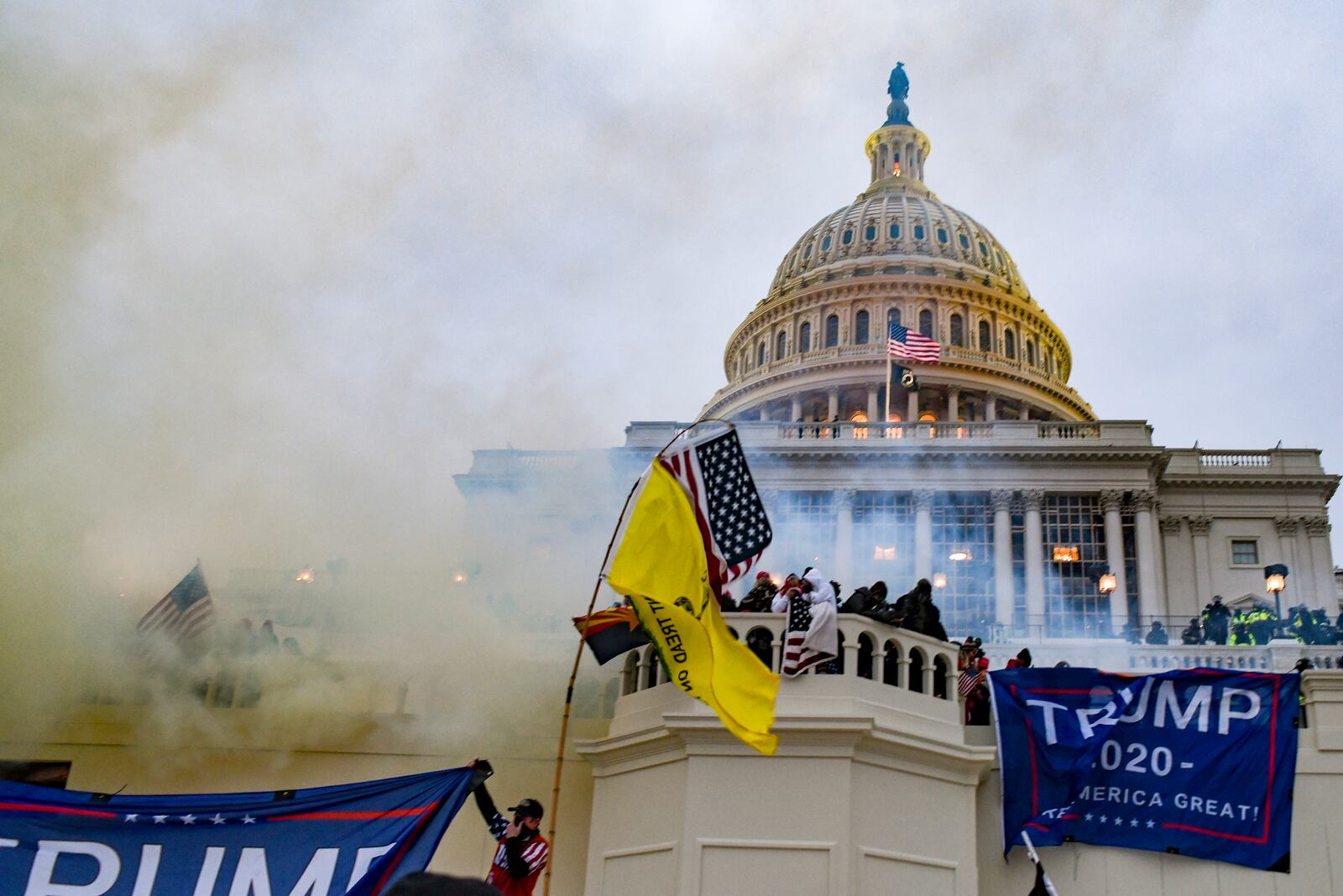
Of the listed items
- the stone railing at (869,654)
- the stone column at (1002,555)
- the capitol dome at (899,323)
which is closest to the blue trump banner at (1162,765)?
the stone railing at (869,654)

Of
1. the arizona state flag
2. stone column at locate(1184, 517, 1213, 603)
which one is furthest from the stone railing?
stone column at locate(1184, 517, 1213, 603)

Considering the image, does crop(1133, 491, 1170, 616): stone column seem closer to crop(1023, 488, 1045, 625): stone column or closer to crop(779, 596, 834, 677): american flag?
crop(1023, 488, 1045, 625): stone column

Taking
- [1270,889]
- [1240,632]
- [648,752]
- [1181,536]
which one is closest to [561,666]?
Answer: [648,752]

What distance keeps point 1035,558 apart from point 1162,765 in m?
30.5

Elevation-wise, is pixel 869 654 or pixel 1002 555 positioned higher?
Answer: pixel 1002 555

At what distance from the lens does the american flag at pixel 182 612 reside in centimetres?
1230

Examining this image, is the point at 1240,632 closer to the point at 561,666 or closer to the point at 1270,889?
the point at 1270,889

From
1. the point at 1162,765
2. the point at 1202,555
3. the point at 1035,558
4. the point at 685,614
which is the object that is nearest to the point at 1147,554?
the point at 1035,558

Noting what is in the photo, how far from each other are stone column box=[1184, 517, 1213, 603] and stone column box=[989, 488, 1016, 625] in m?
7.19

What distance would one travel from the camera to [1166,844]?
1091 centimetres

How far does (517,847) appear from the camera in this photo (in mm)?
8344

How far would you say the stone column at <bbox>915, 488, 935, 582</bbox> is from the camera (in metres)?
40.5

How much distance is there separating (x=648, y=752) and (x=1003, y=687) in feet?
10.3

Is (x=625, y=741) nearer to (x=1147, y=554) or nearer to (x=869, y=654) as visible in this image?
(x=869, y=654)
